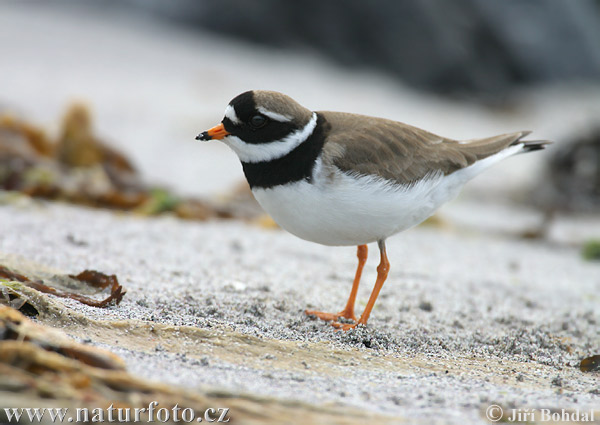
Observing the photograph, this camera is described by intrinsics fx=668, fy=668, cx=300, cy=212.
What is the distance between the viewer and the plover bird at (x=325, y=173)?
4.29 meters

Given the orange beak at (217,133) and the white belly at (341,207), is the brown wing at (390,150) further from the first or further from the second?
the orange beak at (217,133)

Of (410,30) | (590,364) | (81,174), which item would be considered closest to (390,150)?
(590,364)

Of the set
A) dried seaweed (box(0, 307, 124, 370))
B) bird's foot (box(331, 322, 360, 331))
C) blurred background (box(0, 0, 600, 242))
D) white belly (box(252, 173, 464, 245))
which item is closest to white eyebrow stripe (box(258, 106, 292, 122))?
white belly (box(252, 173, 464, 245))

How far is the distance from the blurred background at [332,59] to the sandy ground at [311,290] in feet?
1.08

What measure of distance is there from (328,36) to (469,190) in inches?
283

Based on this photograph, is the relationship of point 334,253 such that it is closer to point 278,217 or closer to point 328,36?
point 278,217

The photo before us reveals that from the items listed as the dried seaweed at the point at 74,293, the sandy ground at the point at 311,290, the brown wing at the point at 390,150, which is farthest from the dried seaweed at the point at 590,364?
the dried seaweed at the point at 74,293

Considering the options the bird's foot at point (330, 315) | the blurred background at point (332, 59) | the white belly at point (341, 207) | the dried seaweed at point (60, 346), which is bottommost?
the dried seaweed at point (60, 346)

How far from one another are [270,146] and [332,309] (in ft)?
4.51

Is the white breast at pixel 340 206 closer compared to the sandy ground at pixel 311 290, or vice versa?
the sandy ground at pixel 311 290

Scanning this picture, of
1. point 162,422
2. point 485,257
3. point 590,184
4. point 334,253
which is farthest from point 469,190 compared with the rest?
point 162,422

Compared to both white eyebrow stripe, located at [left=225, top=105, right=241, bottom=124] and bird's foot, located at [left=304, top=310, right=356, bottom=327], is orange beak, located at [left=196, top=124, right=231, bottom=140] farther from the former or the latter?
bird's foot, located at [left=304, top=310, right=356, bottom=327]

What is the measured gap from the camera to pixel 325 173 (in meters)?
4.29

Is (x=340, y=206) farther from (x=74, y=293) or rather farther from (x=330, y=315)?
(x=74, y=293)
